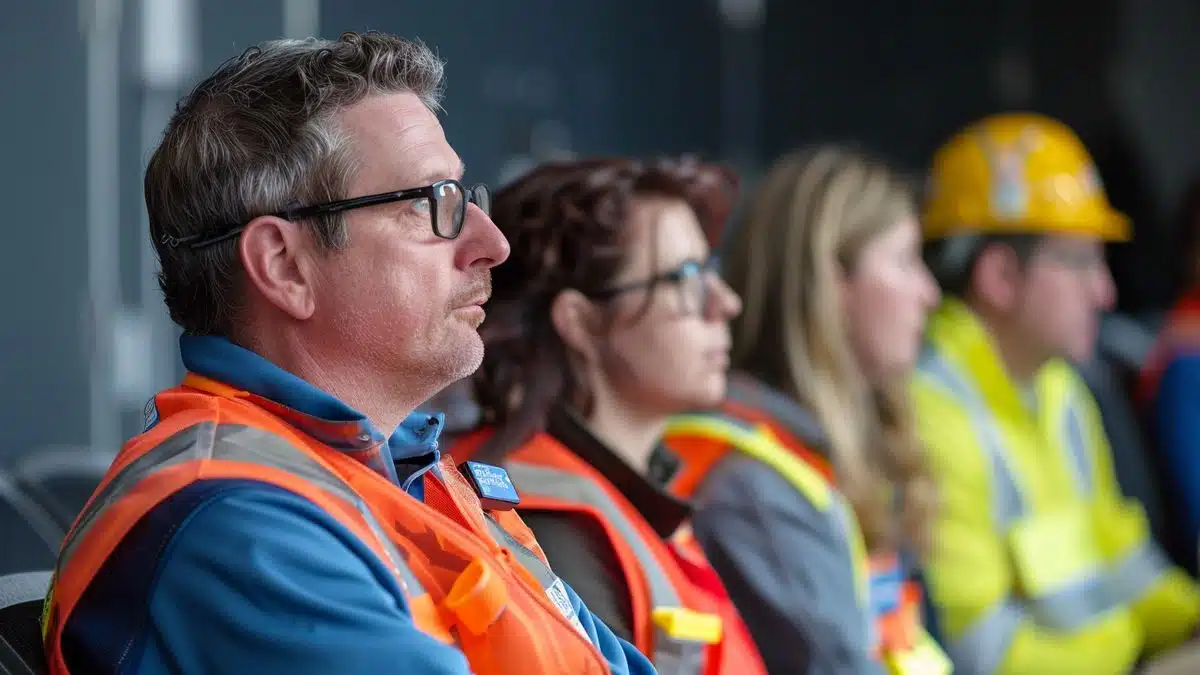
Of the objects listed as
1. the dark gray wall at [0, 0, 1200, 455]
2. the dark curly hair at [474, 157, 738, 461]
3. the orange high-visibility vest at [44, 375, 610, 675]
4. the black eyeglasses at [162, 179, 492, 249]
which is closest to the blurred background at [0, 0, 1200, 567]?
the dark gray wall at [0, 0, 1200, 455]

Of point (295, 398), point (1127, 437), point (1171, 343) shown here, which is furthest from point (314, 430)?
point (1171, 343)

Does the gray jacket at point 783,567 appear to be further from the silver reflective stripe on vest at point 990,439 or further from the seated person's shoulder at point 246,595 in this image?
the seated person's shoulder at point 246,595

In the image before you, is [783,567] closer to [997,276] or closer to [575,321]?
[575,321]

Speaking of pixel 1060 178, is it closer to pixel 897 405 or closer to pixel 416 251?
pixel 897 405

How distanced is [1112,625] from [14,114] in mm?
2284

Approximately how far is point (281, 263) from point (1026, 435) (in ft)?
7.65

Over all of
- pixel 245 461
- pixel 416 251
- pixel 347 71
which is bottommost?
pixel 245 461

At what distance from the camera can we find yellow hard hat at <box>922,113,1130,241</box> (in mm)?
3588

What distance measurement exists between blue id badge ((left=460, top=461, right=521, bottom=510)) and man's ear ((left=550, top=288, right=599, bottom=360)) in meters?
0.66

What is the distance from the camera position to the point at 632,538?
2.01 metres

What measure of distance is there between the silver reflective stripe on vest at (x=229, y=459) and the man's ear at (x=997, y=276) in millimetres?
2421

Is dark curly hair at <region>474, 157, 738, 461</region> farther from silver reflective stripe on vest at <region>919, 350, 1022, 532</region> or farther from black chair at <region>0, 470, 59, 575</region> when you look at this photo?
silver reflective stripe on vest at <region>919, 350, 1022, 532</region>

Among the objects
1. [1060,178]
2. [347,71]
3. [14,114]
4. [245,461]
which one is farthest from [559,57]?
[245,461]

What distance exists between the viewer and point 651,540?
2064 millimetres
